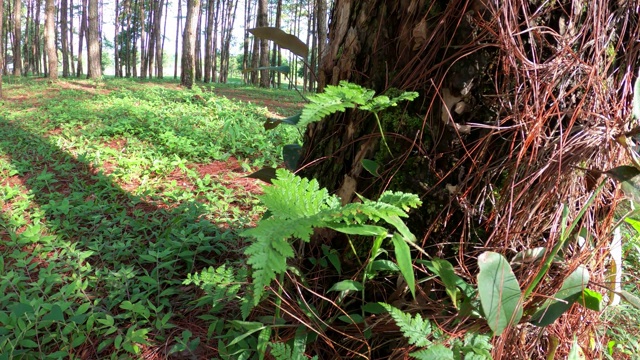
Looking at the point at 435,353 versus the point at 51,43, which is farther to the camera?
the point at 51,43

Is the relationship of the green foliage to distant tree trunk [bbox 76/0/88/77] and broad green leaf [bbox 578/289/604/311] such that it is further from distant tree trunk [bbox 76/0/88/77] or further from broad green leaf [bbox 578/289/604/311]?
distant tree trunk [bbox 76/0/88/77]

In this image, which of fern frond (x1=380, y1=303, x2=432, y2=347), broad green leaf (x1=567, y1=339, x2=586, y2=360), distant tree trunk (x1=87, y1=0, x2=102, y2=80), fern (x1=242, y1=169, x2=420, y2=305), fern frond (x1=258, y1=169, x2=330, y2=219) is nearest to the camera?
fern (x1=242, y1=169, x2=420, y2=305)

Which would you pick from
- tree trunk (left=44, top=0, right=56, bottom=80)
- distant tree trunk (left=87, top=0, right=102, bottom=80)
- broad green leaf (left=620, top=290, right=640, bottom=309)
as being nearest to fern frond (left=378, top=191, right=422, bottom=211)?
broad green leaf (left=620, top=290, right=640, bottom=309)

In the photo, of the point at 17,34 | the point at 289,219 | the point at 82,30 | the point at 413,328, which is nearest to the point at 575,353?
the point at 413,328

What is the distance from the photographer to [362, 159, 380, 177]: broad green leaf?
122 centimetres

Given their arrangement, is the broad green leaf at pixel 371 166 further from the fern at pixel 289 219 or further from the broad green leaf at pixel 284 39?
the broad green leaf at pixel 284 39

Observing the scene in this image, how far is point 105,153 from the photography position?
12.7ft

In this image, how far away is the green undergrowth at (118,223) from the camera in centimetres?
156

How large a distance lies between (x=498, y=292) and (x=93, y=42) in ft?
43.9

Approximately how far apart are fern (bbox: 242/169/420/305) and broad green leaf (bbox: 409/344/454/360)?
0.91ft

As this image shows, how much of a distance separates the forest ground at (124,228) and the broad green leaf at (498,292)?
84cm

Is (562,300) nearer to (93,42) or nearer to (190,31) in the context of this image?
(190,31)

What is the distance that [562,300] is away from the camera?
1017 mm

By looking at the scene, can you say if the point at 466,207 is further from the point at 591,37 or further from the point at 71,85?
the point at 71,85
